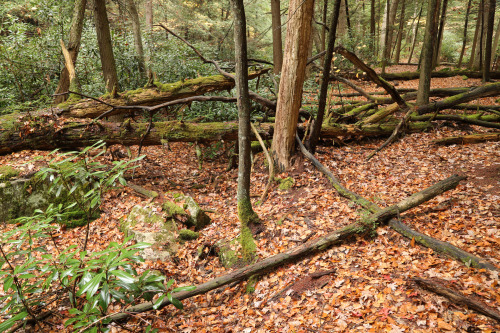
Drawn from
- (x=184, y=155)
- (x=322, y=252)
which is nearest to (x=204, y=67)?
(x=184, y=155)

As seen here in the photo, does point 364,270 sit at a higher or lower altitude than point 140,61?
lower

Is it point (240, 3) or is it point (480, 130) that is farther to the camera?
point (480, 130)

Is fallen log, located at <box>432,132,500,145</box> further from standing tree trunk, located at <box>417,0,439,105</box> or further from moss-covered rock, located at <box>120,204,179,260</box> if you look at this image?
moss-covered rock, located at <box>120,204,179,260</box>

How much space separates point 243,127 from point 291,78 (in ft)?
8.90

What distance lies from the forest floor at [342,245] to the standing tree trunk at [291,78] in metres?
0.64

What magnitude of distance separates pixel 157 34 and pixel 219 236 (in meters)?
9.92

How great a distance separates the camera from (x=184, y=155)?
9.48 meters

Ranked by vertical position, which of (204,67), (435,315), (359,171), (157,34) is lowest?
(435,315)

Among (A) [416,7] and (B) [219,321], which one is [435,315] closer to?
(B) [219,321]

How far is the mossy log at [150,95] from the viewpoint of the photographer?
25.1 feet

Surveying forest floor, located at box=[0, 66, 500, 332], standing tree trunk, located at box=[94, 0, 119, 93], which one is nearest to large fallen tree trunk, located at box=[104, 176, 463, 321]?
forest floor, located at box=[0, 66, 500, 332]

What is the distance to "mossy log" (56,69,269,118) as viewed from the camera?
7656mm

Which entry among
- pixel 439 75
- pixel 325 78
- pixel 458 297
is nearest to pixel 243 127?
pixel 325 78

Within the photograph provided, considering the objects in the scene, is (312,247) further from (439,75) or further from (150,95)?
(439,75)
